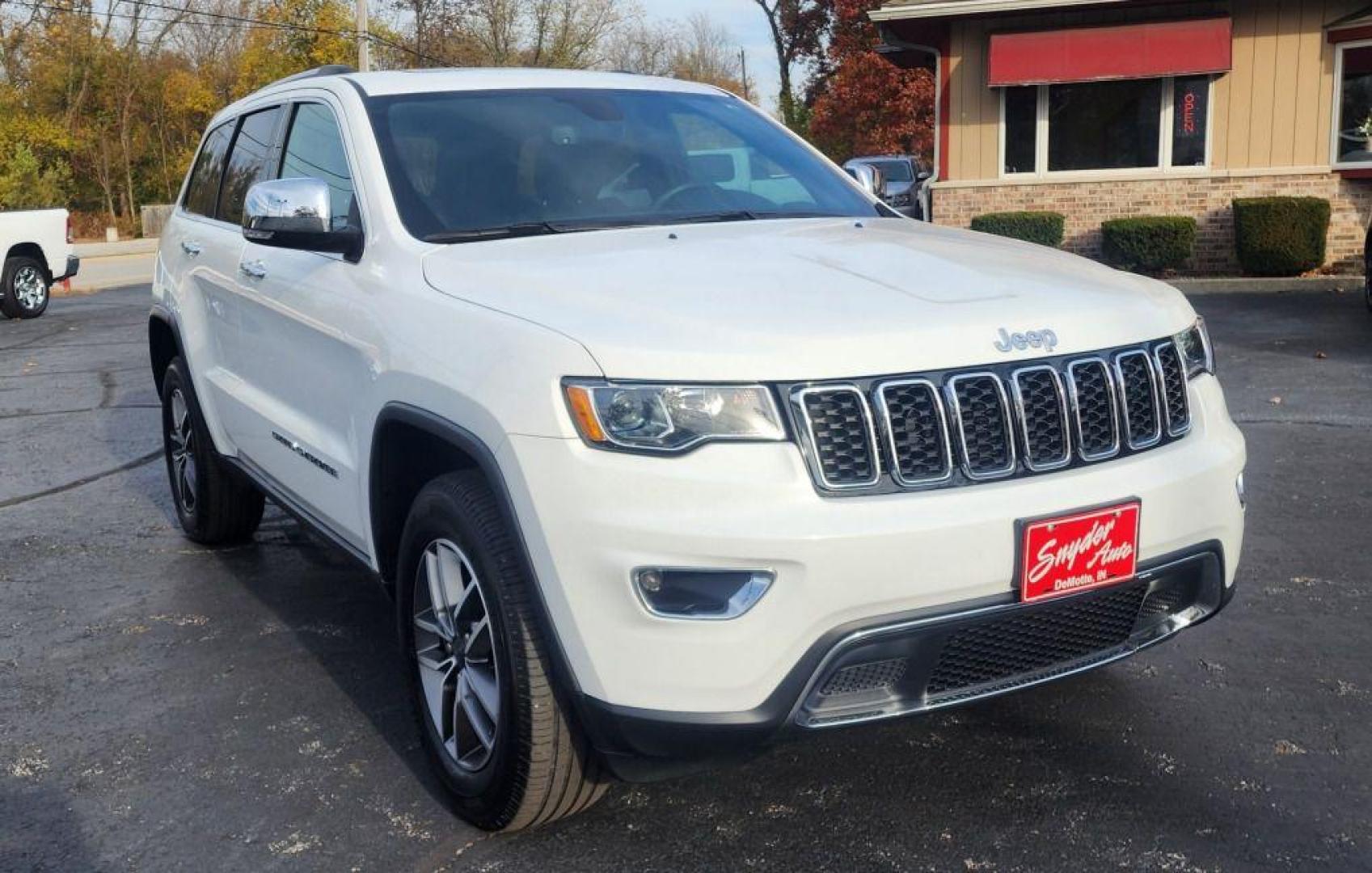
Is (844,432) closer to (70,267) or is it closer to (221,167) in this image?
(221,167)

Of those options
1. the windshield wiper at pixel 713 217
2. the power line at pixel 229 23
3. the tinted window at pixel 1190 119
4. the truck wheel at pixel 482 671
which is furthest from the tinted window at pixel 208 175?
the power line at pixel 229 23

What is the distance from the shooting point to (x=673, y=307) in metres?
2.97

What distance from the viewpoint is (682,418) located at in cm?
278

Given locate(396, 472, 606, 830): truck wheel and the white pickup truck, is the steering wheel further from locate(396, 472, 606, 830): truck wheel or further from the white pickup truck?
the white pickup truck

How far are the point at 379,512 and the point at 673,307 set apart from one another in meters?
1.15

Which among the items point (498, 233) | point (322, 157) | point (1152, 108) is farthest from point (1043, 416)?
point (1152, 108)

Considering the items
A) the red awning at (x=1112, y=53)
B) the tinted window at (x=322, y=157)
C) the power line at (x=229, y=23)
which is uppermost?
the power line at (x=229, y=23)

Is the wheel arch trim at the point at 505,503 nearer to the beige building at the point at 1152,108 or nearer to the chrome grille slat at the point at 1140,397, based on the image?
the chrome grille slat at the point at 1140,397

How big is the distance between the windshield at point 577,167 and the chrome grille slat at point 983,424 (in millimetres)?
1384

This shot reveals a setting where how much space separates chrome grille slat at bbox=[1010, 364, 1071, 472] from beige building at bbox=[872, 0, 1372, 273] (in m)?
15.7

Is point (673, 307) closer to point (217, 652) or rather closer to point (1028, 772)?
point (1028, 772)

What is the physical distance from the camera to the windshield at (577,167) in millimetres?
3957

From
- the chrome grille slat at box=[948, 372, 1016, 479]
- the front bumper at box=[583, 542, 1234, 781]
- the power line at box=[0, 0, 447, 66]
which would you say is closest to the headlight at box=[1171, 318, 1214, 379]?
the front bumper at box=[583, 542, 1234, 781]

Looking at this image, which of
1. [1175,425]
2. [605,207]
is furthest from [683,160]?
[1175,425]
